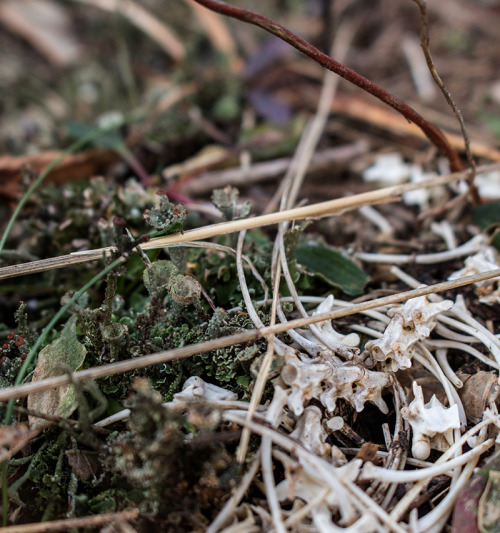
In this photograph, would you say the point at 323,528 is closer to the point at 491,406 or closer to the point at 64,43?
the point at 491,406

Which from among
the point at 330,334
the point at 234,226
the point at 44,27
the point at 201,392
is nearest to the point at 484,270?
the point at 330,334

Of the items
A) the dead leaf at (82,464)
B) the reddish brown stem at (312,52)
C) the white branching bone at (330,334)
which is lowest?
the dead leaf at (82,464)

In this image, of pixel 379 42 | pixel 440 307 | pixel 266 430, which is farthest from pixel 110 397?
pixel 379 42

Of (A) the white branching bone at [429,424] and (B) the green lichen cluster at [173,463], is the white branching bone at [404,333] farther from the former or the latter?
(B) the green lichen cluster at [173,463]

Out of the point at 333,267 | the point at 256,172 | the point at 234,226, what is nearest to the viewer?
the point at 234,226

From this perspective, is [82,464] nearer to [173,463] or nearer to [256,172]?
[173,463]

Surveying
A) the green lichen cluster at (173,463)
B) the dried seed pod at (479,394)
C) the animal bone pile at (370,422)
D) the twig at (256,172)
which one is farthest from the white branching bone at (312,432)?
the twig at (256,172)
